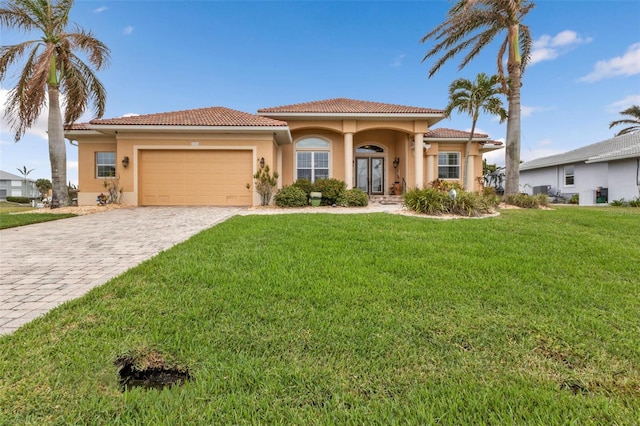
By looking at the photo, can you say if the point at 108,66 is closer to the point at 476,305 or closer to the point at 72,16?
the point at 72,16

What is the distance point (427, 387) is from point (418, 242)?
3.67 m

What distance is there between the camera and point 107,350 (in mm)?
2240

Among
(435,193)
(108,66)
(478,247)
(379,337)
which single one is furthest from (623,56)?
(108,66)

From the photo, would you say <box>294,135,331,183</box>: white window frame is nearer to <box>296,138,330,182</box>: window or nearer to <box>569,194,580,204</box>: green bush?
<box>296,138,330,182</box>: window

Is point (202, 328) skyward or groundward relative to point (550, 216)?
groundward

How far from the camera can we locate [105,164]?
15133mm

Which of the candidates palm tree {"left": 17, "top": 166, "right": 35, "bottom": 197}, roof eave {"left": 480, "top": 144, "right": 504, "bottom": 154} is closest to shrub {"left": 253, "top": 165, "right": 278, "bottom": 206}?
roof eave {"left": 480, "top": 144, "right": 504, "bottom": 154}

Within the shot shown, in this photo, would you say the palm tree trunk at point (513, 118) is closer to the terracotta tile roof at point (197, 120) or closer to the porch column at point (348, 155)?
the porch column at point (348, 155)

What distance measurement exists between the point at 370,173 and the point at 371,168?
1.01 ft


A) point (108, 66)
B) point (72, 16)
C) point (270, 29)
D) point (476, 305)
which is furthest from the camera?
point (270, 29)

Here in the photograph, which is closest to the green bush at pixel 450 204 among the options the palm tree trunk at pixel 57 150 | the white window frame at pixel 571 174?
the palm tree trunk at pixel 57 150

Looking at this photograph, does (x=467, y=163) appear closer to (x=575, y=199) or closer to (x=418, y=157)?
(x=418, y=157)

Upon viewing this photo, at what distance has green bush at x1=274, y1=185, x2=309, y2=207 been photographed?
12680 mm

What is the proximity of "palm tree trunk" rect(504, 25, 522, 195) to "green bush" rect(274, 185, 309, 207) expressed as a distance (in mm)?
9156
